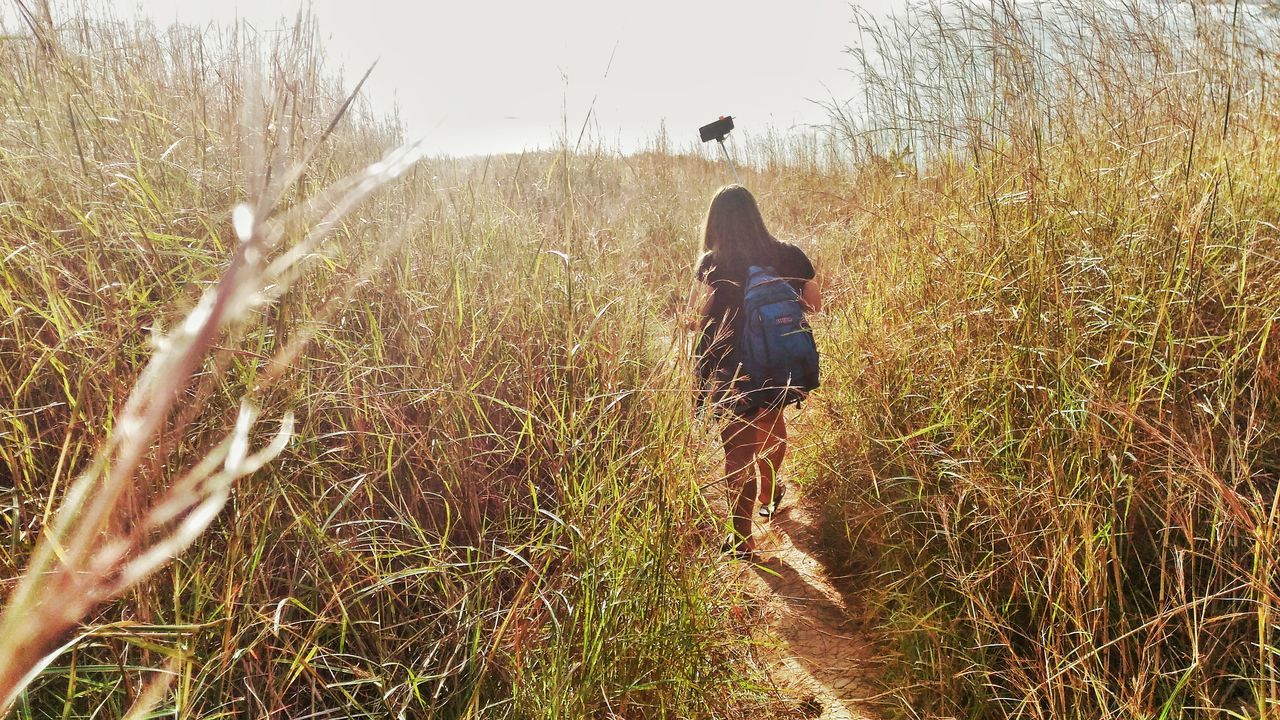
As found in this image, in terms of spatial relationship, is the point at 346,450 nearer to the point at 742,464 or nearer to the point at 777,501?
the point at 742,464

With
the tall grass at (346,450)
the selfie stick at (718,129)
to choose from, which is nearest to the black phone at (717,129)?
the selfie stick at (718,129)

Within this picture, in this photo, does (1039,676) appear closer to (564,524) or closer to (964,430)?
(964,430)

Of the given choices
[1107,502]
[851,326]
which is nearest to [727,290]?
[851,326]

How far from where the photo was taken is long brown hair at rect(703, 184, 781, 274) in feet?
Result: 11.0

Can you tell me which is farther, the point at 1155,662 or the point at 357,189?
the point at 1155,662

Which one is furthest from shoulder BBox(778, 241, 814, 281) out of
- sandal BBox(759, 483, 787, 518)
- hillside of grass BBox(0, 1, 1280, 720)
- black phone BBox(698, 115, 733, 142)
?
black phone BBox(698, 115, 733, 142)

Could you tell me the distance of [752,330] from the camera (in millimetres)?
3135

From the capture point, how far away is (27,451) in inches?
48.9

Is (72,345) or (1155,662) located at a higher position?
(72,345)

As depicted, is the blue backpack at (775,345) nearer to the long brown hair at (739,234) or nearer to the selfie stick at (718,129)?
the long brown hair at (739,234)

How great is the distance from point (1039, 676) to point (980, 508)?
1.65 ft

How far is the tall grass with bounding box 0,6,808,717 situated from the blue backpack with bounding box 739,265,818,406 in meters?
0.80

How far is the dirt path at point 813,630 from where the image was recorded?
2.17 meters

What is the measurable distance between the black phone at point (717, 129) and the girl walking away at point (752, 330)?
123 cm
